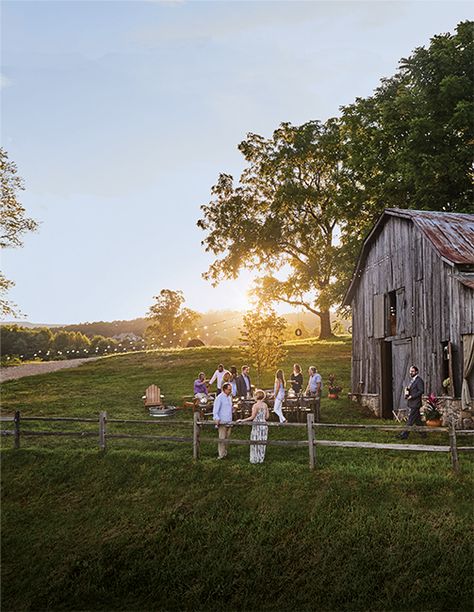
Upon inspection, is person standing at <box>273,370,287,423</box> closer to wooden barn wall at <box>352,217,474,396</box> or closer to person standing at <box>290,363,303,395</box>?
person standing at <box>290,363,303,395</box>

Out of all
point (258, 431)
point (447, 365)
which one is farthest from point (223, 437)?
point (447, 365)

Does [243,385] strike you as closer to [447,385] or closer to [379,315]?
[379,315]

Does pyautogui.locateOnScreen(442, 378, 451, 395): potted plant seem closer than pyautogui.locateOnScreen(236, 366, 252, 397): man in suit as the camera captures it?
Yes

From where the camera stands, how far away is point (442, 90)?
29109mm

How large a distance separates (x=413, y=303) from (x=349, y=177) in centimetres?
1642

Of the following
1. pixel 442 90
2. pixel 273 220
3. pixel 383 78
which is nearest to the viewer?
pixel 442 90

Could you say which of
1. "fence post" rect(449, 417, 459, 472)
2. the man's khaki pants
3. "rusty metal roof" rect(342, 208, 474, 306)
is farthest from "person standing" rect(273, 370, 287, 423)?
"fence post" rect(449, 417, 459, 472)

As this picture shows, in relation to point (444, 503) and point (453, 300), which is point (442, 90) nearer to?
point (453, 300)

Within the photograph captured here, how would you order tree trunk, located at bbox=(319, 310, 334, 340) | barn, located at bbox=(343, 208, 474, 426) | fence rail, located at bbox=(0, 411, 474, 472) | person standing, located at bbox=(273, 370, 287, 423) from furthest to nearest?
1. tree trunk, located at bbox=(319, 310, 334, 340)
2. person standing, located at bbox=(273, 370, 287, 423)
3. barn, located at bbox=(343, 208, 474, 426)
4. fence rail, located at bbox=(0, 411, 474, 472)

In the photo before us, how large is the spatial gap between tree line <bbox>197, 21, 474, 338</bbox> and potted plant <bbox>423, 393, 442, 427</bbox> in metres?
14.0

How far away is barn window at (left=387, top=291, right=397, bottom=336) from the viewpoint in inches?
928

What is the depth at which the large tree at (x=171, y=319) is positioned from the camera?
7500 centimetres

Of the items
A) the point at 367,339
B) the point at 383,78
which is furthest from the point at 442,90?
the point at 367,339

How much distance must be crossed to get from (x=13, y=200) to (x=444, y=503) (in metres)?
33.3
